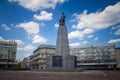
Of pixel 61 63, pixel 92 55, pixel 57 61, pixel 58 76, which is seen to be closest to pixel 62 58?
pixel 61 63

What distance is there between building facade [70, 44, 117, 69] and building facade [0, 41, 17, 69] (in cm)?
Answer: 3214

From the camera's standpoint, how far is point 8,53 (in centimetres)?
6506

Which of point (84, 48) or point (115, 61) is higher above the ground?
point (84, 48)

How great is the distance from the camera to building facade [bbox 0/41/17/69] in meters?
63.4

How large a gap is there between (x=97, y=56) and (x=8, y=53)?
4425 cm

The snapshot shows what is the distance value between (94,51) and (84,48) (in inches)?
227

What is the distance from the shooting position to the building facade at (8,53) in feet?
208

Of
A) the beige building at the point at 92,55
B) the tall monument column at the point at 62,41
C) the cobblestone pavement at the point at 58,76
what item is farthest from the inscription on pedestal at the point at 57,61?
the beige building at the point at 92,55

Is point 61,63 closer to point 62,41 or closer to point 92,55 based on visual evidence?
point 62,41

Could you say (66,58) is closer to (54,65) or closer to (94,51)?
(54,65)

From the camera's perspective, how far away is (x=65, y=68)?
94.4 ft

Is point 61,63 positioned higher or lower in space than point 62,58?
lower

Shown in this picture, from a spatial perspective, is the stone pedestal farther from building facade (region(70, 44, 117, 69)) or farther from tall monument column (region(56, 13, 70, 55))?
building facade (region(70, 44, 117, 69))

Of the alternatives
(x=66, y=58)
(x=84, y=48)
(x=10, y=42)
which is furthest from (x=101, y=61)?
(x=66, y=58)
